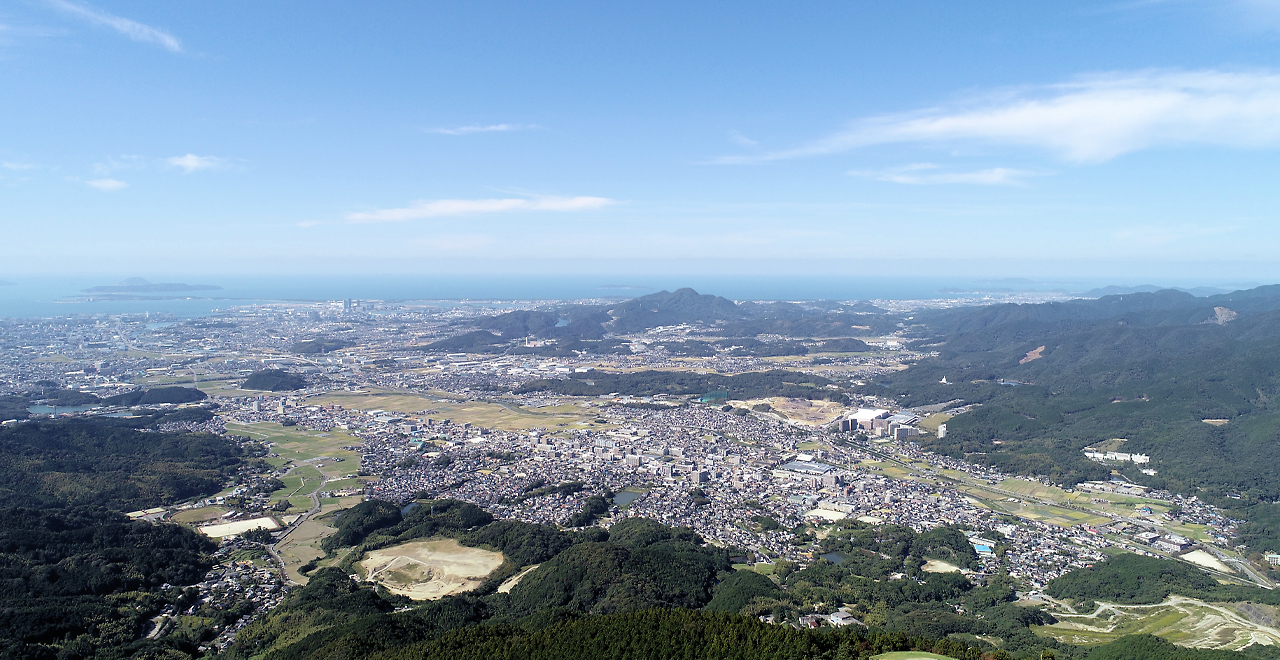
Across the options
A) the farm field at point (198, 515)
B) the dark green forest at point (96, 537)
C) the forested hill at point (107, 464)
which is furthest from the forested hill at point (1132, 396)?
the forested hill at point (107, 464)

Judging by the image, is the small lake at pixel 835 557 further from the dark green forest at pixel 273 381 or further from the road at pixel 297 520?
the dark green forest at pixel 273 381

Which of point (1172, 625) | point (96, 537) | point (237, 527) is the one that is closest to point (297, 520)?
point (237, 527)

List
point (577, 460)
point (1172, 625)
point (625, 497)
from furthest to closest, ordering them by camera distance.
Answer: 1. point (577, 460)
2. point (625, 497)
3. point (1172, 625)

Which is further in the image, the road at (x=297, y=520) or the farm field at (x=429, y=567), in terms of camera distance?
the road at (x=297, y=520)

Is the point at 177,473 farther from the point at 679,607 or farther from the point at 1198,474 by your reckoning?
the point at 1198,474

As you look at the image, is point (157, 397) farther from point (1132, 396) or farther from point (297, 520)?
point (1132, 396)

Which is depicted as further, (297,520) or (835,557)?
(297,520)
